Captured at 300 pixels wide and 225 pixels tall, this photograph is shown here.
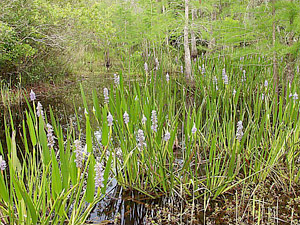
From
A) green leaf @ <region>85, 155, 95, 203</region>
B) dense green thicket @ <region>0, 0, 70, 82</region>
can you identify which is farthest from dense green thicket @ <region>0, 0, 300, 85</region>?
green leaf @ <region>85, 155, 95, 203</region>

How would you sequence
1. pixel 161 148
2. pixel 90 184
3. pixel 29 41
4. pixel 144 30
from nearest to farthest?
1. pixel 90 184
2. pixel 161 148
3. pixel 29 41
4. pixel 144 30

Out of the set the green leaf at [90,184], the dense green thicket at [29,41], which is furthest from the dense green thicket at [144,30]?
the green leaf at [90,184]

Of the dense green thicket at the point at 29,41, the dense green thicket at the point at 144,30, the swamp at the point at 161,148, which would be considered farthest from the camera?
the dense green thicket at the point at 29,41

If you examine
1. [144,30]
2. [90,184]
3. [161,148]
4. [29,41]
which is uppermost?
[144,30]

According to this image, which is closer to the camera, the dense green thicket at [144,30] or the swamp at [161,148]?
the swamp at [161,148]

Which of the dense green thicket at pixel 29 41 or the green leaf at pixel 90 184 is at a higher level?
the dense green thicket at pixel 29 41

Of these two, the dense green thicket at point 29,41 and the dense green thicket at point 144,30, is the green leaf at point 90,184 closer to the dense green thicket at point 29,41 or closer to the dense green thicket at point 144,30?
the dense green thicket at point 144,30

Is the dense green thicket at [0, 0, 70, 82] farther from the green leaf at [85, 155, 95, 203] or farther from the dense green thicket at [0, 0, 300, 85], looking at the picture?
the green leaf at [85, 155, 95, 203]

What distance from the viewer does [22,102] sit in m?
6.05

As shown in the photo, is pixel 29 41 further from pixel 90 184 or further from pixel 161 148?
pixel 90 184

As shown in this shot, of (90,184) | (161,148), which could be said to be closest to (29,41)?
(161,148)

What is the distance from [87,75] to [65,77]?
121 centimetres

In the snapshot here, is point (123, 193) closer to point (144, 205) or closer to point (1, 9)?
point (144, 205)

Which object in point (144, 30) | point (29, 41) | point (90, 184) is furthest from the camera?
point (144, 30)
